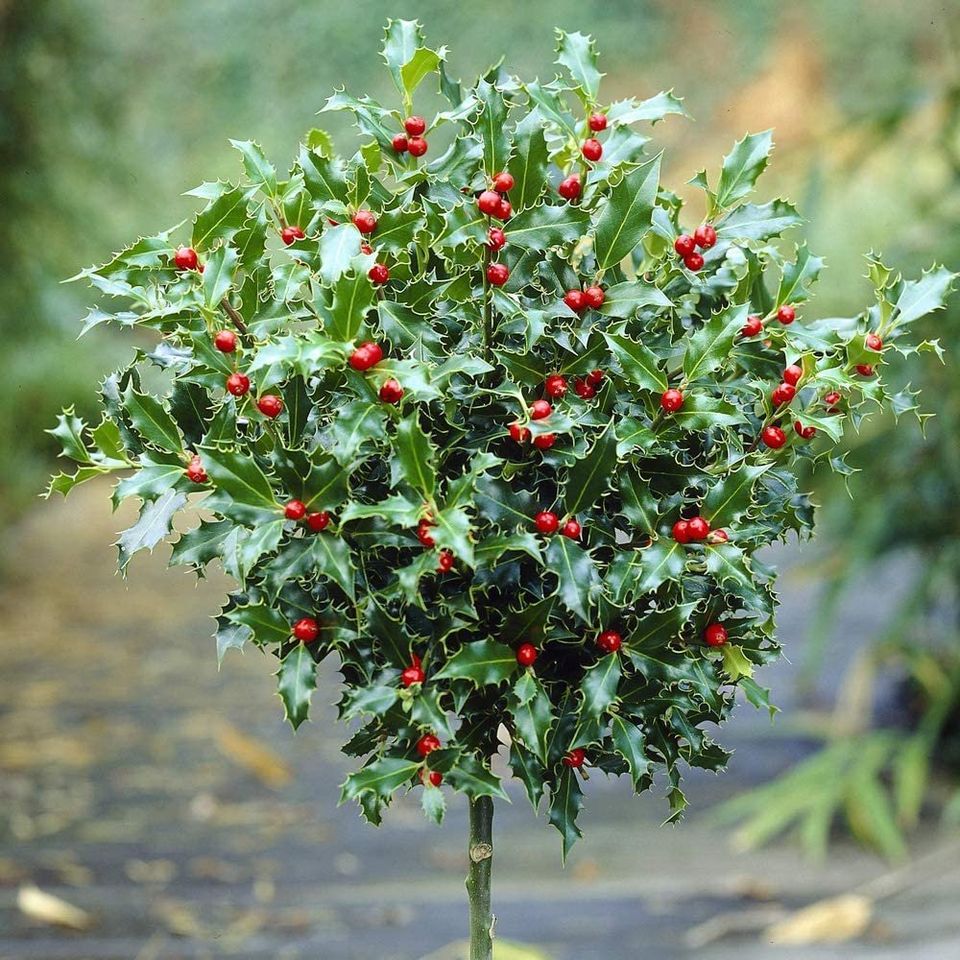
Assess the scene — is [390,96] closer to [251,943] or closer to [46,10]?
[46,10]

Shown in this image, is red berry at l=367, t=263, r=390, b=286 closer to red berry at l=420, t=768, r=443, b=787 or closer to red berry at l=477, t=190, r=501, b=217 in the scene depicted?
red berry at l=477, t=190, r=501, b=217

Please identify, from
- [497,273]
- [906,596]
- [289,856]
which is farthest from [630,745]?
[906,596]

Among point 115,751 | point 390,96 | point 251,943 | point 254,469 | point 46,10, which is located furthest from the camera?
point 390,96

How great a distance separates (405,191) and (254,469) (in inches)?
10.6

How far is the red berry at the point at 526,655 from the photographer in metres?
1.01

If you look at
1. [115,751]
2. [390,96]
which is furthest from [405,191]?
[390,96]

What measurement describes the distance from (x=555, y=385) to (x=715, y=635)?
0.25m

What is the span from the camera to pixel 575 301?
1048mm

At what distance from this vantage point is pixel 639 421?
3.50 ft

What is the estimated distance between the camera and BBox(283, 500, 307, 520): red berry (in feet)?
3.13

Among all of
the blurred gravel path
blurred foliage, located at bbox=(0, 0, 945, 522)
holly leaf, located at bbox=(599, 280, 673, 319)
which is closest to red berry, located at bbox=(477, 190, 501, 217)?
holly leaf, located at bbox=(599, 280, 673, 319)

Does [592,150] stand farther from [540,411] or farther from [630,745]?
[630,745]

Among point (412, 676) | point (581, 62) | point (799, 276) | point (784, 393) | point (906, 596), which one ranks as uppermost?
point (906, 596)

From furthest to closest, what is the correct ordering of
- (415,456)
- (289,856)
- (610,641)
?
1. (289,856)
2. (610,641)
3. (415,456)
